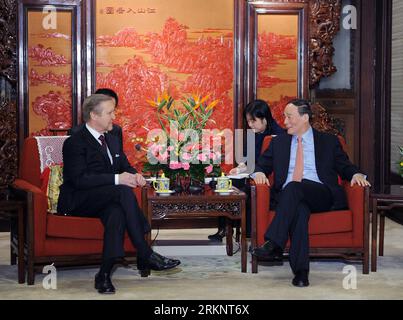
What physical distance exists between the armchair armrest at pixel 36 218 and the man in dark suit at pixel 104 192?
6.2 inches

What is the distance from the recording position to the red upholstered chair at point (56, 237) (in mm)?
4855

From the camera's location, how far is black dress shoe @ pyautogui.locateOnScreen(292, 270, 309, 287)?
4.77m

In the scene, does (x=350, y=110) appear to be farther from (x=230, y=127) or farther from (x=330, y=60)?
(x=230, y=127)

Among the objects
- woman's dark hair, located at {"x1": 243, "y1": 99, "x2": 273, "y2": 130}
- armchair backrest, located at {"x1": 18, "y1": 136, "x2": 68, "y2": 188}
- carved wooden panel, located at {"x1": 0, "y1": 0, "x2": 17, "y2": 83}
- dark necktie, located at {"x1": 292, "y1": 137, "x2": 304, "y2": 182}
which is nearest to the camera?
dark necktie, located at {"x1": 292, "y1": 137, "x2": 304, "y2": 182}

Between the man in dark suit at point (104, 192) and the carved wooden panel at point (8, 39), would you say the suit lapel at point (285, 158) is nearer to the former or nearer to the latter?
the man in dark suit at point (104, 192)

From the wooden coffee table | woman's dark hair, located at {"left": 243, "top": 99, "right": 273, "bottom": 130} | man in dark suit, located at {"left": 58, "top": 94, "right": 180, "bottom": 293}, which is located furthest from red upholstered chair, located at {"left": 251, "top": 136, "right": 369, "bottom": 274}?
woman's dark hair, located at {"left": 243, "top": 99, "right": 273, "bottom": 130}

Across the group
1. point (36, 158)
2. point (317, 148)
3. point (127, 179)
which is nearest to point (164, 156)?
point (127, 179)

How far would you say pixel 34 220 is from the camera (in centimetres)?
486

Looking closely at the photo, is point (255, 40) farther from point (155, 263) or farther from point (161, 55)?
point (155, 263)

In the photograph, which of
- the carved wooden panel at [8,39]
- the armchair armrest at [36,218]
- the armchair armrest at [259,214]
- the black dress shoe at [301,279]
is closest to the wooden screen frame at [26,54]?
the carved wooden panel at [8,39]

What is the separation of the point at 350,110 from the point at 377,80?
14.7 inches

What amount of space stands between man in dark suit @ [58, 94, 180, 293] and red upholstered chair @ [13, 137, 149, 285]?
0.09 m

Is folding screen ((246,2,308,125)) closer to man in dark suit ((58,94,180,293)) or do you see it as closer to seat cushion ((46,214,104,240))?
man in dark suit ((58,94,180,293))

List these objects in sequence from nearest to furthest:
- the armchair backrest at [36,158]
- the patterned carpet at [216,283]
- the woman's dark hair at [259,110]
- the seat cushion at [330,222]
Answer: the patterned carpet at [216,283], the seat cushion at [330,222], the armchair backrest at [36,158], the woman's dark hair at [259,110]
